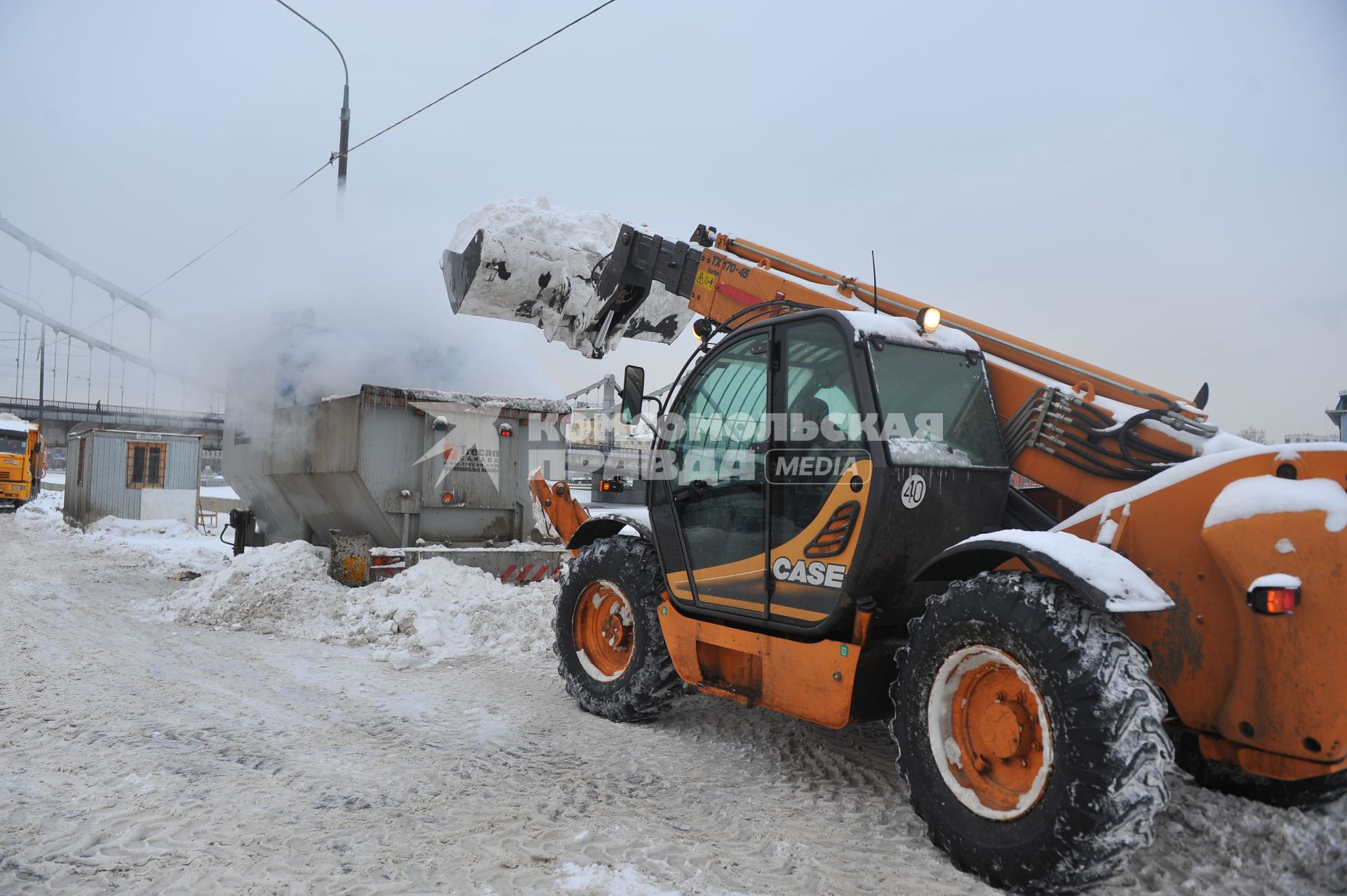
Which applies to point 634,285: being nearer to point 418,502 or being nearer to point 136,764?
point 136,764

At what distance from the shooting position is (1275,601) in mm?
2422

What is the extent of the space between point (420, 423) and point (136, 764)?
543cm

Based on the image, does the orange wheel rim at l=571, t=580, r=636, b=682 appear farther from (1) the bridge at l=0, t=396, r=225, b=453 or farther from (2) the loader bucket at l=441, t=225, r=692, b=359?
(1) the bridge at l=0, t=396, r=225, b=453

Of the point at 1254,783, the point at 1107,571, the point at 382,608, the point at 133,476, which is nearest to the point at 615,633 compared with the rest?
the point at 1107,571

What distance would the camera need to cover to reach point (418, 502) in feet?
29.7

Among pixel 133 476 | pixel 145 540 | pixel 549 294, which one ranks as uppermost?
pixel 549 294

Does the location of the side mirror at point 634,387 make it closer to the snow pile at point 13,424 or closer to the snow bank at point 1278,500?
the snow bank at point 1278,500

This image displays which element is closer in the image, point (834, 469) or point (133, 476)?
point (834, 469)

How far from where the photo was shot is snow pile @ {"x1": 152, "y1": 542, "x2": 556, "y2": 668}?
23.6 feet

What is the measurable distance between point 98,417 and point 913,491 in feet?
245

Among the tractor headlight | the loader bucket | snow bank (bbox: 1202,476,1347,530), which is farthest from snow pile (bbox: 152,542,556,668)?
snow bank (bbox: 1202,476,1347,530)

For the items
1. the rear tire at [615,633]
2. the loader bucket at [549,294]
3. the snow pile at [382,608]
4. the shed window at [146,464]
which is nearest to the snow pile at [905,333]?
the rear tire at [615,633]

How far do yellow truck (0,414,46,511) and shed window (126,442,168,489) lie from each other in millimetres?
11055

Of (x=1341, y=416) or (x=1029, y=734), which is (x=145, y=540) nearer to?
(x=1029, y=734)
